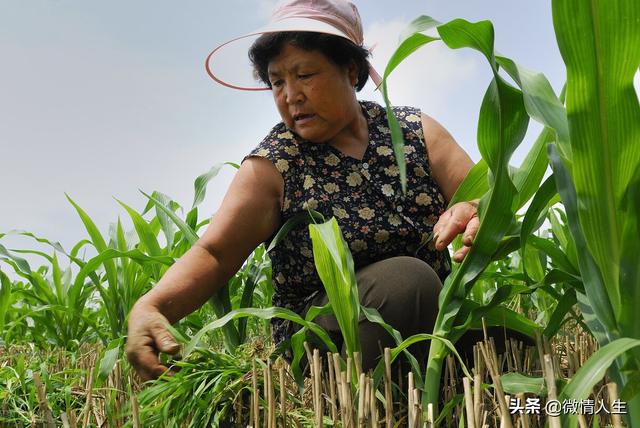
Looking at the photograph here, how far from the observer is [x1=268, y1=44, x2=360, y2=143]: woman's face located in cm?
133

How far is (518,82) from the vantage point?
834 mm

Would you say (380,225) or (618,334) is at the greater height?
(380,225)

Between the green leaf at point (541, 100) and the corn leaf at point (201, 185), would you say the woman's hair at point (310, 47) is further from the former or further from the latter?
the green leaf at point (541, 100)

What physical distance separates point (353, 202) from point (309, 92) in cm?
24

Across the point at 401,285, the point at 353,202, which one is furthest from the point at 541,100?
the point at 353,202

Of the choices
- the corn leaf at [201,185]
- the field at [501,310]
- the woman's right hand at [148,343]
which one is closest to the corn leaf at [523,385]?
the field at [501,310]

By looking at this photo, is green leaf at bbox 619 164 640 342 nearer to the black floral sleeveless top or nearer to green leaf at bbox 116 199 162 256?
the black floral sleeveless top

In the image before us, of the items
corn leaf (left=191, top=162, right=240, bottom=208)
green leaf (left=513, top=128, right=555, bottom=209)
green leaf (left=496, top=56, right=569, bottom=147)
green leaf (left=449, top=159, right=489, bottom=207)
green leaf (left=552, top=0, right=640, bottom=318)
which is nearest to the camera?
green leaf (left=552, top=0, right=640, bottom=318)

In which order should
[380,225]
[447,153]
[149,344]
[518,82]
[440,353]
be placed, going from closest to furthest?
[518,82] → [440,353] → [149,344] → [380,225] → [447,153]

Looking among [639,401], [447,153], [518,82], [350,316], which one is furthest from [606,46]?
[447,153]

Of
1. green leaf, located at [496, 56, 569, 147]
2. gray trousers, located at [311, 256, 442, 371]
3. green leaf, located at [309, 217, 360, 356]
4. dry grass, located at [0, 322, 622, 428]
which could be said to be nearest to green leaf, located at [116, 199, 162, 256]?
dry grass, located at [0, 322, 622, 428]

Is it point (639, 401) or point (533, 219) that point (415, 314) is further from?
point (639, 401)

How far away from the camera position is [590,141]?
74cm

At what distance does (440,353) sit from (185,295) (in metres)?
0.49
